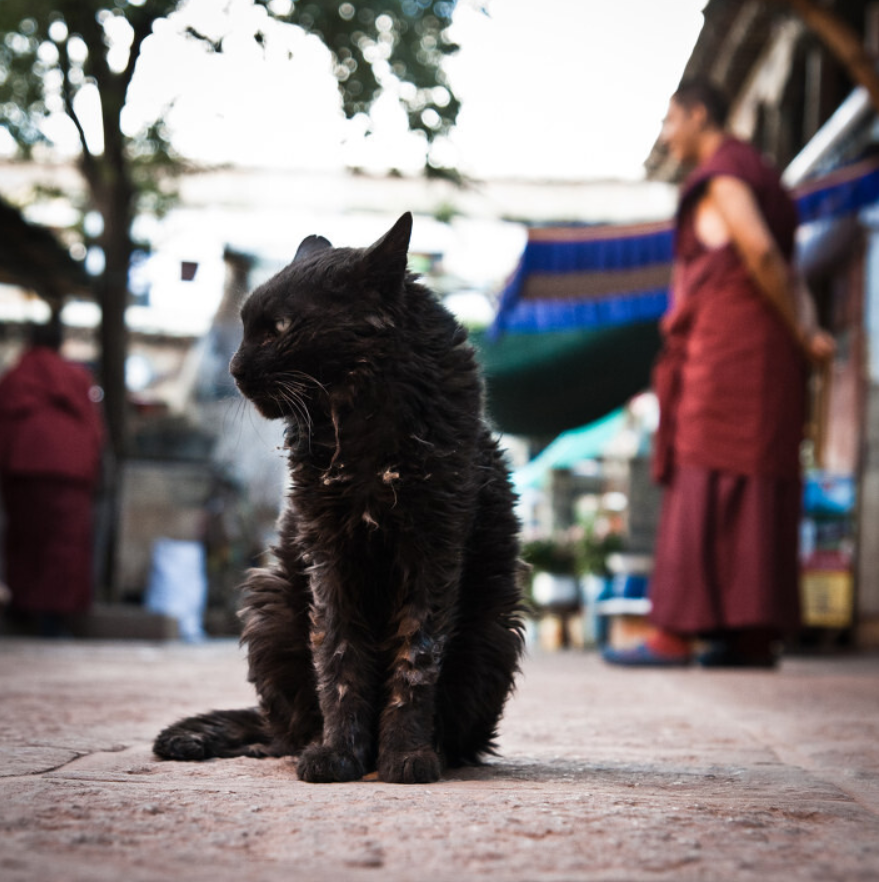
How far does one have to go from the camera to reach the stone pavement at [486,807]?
1.31m

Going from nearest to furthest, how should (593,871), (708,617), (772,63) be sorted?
(593,871)
(708,617)
(772,63)

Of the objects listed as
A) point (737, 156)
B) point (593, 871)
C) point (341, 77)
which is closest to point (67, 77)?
point (341, 77)

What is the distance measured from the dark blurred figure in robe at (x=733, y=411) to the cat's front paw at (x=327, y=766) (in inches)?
149

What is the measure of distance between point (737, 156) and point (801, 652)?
4.36m

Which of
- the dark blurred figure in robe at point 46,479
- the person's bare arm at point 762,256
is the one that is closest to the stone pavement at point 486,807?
the person's bare arm at point 762,256

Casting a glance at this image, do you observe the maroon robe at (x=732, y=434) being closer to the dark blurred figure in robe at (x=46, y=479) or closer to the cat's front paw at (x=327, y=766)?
the cat's front paw at (x=327, y=766)

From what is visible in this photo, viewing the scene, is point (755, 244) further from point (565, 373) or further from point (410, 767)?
point (565, 373)

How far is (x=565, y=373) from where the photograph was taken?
9.60 m

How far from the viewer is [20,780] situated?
6.08ft

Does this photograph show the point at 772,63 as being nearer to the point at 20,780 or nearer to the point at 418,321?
the point at 418,321

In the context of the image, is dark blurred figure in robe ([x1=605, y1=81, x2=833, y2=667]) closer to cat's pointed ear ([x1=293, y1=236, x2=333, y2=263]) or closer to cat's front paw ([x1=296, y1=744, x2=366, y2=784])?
cat's pointed ear ([x1=293, y1=236, x2=333, y2=263])

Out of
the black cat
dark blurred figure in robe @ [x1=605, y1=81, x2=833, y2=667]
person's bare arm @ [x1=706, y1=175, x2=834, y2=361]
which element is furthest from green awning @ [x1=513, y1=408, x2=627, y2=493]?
the black cat

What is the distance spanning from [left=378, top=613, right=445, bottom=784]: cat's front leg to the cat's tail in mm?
392

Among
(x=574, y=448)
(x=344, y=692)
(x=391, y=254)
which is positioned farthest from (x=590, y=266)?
(x=344, y=692)
